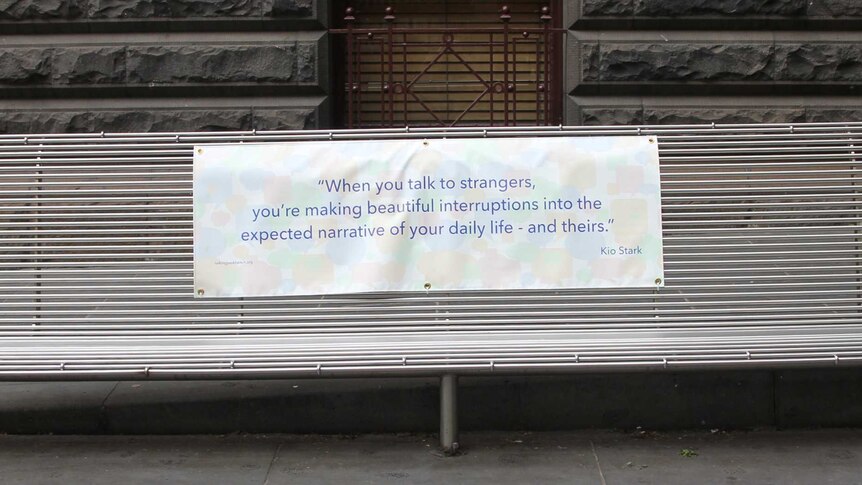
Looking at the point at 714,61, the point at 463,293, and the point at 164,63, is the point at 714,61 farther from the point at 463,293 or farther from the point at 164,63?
the point at 164,63

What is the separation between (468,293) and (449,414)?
2.23ft

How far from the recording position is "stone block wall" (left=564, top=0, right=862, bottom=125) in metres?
7.53

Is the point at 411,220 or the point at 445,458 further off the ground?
the point at 411,220

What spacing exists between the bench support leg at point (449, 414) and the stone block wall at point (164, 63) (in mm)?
2763

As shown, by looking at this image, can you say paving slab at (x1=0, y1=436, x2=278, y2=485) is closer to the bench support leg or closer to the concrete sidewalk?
the concrete sidewalk

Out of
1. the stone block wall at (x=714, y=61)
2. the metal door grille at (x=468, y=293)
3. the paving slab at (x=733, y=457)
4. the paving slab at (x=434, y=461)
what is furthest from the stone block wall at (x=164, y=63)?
the paving slab at (x=733, y=457)

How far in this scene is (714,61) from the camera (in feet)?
24.7

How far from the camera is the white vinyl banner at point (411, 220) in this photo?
5.52m

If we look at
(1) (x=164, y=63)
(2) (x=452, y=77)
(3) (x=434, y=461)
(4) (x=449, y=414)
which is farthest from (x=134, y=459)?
(2) (x=452, y=77)

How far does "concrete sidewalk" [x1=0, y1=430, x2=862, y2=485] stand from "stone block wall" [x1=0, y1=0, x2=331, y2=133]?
2577 millimetres

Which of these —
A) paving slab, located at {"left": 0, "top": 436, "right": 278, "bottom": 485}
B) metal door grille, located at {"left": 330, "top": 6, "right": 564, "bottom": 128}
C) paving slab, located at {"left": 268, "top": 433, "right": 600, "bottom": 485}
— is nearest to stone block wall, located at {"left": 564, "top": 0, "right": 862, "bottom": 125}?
metal door grille, located at {"left": 330, "top": 6, "right": 564, "bottom": 128}

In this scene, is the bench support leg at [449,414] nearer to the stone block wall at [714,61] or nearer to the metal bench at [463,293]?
the metal bench at [463,293]

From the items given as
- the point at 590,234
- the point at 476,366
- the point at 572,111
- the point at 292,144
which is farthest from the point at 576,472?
the point at 572,111

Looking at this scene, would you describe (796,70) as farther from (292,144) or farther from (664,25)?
(292,144)
